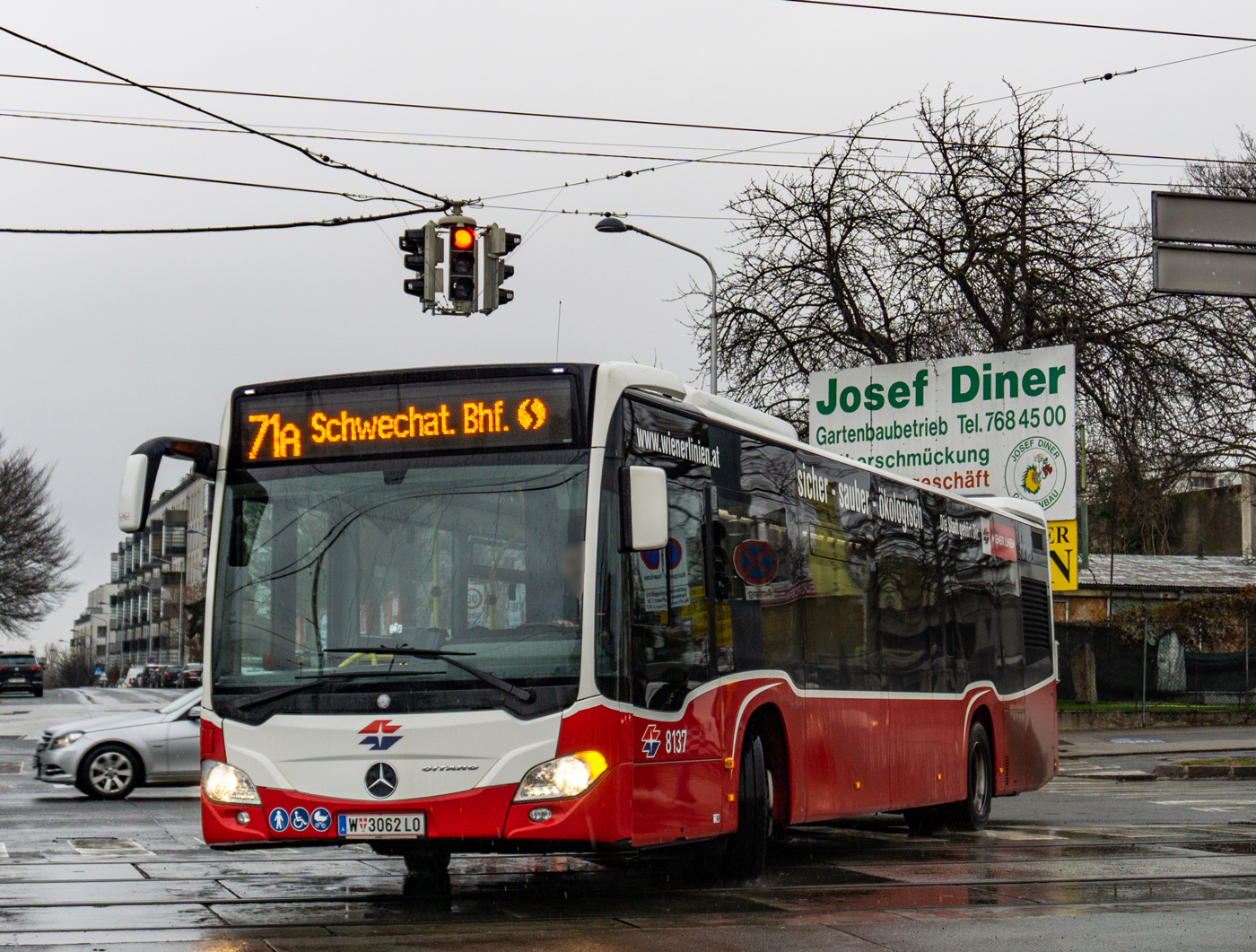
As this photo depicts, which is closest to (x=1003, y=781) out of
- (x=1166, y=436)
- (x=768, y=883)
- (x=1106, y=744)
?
(x=768, y=883)

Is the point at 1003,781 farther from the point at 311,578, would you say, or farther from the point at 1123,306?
the point at 1123,306

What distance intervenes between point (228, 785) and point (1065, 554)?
21092 millimetres

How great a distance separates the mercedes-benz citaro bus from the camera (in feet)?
25.8

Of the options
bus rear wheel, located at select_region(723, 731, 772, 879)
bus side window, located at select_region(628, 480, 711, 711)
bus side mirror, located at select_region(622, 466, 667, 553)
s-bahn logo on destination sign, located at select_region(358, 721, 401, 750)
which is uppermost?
bus side mirror, located at select_region(622, 466, 667, 553)

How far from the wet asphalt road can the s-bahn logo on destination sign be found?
36.2 inches

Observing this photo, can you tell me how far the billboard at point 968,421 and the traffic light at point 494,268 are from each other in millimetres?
11154

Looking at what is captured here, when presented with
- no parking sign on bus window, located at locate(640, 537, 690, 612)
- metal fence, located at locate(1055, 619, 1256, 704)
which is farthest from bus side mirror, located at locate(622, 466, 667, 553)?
metal fence, located at locate(1055, 619, 1256, 704)

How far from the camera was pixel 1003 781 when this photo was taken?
1493cm

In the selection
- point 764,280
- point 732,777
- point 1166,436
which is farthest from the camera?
point 764,280

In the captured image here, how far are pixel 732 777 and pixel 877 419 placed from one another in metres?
20.7

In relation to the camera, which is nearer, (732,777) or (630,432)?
(630,432)

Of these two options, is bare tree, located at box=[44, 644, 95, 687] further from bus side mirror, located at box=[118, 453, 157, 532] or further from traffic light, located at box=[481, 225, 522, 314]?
bus side mirror, located at box=[118, 453, 157, 532]

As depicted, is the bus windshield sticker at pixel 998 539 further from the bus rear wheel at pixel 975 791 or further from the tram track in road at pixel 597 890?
the tram track in road at pixel 597 890

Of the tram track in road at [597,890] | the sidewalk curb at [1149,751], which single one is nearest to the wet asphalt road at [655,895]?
the tram track in road at [597,890]
